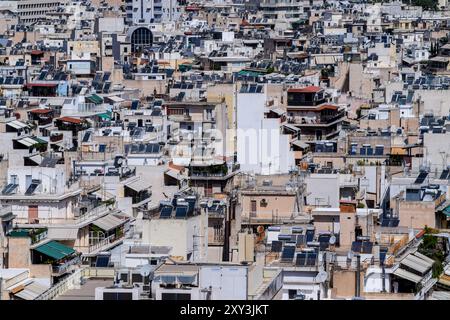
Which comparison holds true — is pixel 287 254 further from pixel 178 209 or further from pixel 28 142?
pixel 28 142

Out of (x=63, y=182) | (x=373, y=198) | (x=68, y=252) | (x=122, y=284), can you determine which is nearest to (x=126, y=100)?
(x=373, y=198)

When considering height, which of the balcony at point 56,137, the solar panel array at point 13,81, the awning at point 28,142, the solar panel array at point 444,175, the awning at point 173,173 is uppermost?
the awning at point 173,173

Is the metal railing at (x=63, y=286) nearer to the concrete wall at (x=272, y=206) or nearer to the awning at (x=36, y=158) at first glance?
the concrete wall at (x=272, y=206)

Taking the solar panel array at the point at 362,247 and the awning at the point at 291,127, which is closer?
the solar panel array at the point at 362,247

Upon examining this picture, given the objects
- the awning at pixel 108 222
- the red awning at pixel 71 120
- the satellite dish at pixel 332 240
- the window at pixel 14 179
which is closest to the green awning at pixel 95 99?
the red awning at pixel 71 120
